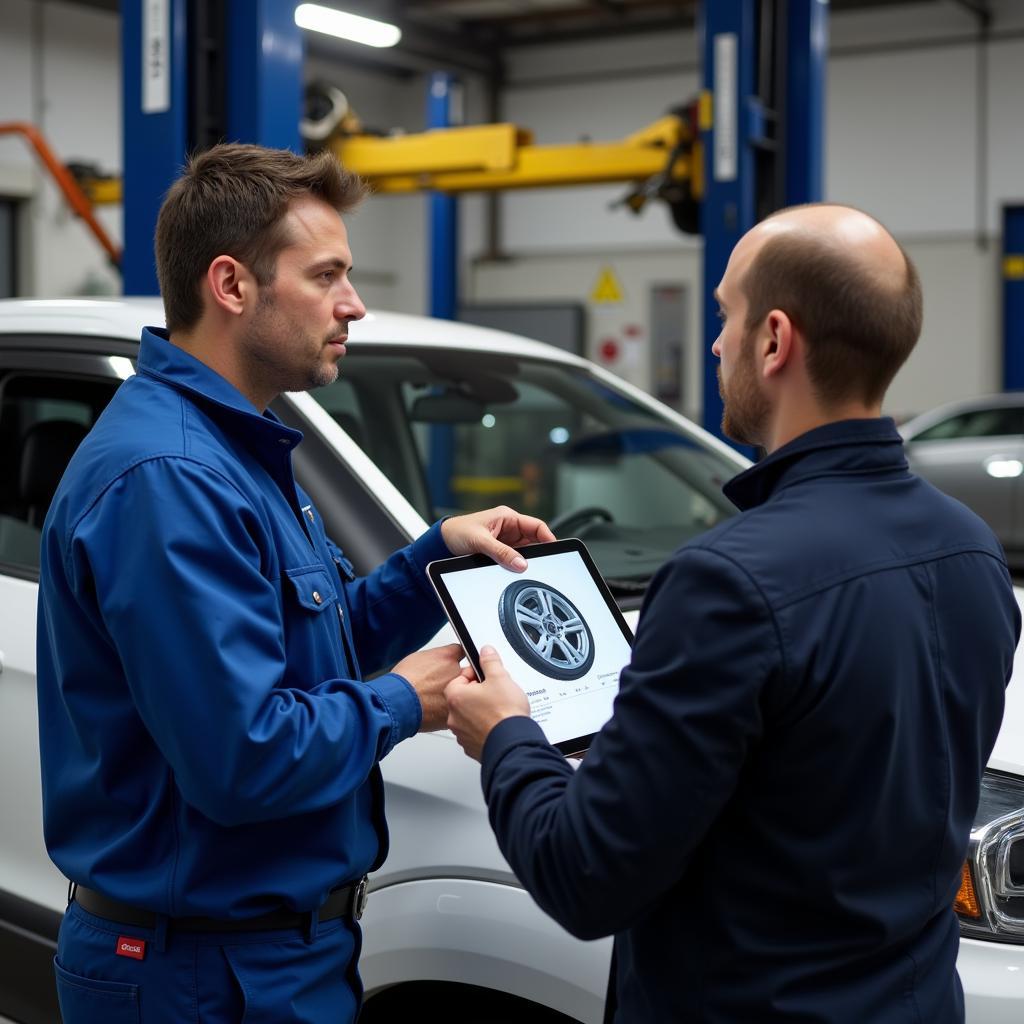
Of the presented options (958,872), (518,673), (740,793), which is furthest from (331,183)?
(958,872)

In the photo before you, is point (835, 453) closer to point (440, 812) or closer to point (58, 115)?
point (440, 812)

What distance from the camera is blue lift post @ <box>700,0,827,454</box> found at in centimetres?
Result: 491

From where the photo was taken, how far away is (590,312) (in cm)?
1598

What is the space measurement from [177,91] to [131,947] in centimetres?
308

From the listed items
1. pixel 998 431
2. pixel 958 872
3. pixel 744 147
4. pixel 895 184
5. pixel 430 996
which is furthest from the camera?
pixel 895 184

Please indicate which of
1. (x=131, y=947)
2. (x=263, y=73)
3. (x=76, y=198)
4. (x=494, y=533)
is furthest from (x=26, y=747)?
(x=76, y=198)

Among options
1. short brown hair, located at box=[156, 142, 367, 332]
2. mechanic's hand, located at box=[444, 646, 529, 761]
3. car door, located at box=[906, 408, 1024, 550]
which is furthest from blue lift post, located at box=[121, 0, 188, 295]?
car door, located at box=[906, 408, 1024, 550]

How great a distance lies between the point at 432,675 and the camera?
5.23 feet

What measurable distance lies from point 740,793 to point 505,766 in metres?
0.24

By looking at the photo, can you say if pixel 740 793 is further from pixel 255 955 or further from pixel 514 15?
pixel 514 15

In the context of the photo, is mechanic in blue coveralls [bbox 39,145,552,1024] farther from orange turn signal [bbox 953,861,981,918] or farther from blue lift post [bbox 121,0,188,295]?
blue lift post [bbox 121,0,188,295]

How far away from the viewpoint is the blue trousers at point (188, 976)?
1522 millimetres

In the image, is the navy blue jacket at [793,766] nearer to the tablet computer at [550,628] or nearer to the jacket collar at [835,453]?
the jacket collar at [835,453]

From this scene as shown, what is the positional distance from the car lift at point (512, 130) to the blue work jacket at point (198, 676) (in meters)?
2.60
